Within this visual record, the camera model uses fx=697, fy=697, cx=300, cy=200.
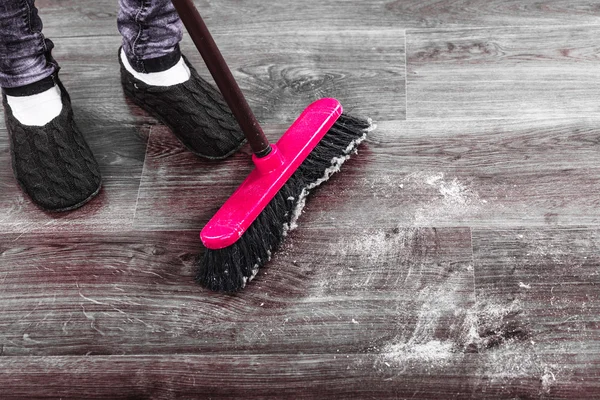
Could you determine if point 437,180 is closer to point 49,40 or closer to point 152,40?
point 152,40

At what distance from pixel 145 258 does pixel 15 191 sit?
1.00 feet

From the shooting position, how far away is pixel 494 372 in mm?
949

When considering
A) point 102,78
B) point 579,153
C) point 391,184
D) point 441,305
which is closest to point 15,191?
point 102,78

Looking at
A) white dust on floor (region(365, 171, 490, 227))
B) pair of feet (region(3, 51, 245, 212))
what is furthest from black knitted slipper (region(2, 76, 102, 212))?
white dust on floor (region(365, 171, 490, 227))

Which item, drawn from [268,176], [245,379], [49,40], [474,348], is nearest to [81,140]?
[49,40]

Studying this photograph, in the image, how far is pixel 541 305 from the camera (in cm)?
100

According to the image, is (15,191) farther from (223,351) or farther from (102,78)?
(223,351)

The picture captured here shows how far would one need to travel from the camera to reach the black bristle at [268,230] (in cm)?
105

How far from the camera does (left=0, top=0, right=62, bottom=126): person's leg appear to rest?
1085 mm

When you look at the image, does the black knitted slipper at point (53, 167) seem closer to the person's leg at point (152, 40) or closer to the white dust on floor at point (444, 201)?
the person's leg at point (152, 40)

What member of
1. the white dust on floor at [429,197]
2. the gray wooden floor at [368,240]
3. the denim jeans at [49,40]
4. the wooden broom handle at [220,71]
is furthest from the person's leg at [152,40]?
the white dust on floor at [429,197]

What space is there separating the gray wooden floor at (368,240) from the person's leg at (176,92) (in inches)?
1.6

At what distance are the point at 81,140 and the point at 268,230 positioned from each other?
404 millimetres

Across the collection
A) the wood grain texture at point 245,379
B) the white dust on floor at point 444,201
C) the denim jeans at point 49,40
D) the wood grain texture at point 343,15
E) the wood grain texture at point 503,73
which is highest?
the denim jeans at point 49,40
